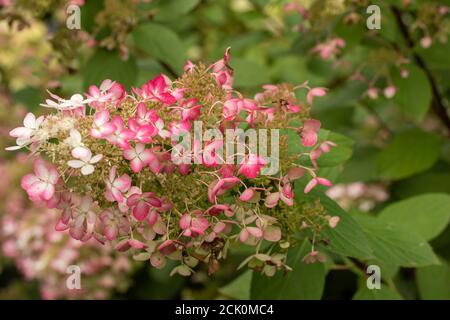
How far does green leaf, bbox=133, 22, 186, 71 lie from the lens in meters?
1.80

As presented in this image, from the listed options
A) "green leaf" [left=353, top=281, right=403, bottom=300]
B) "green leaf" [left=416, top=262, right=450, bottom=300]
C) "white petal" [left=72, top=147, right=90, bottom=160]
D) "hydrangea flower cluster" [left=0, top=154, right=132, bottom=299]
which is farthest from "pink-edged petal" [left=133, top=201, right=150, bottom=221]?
"hydrangea flower cluster" [left=0, top=154, right=132, bottom=299]

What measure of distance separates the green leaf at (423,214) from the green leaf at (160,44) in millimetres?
702

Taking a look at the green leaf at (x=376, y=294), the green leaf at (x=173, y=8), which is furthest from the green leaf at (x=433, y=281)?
the green leaf at (x=173, y=8)

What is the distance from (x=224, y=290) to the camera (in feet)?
5.60

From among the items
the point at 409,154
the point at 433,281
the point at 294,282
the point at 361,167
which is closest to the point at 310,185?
the point at 294,282

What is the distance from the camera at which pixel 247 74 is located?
6.54 feet

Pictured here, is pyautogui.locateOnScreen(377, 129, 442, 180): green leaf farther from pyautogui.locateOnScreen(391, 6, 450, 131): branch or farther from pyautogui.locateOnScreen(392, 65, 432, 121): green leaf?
pyautogui.locateOnScreen(392, 65, 432, 121): green leaf

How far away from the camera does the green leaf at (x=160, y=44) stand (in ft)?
5.90

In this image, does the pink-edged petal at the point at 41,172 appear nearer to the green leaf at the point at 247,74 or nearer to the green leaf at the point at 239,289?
the green leaf at the point at 239,289

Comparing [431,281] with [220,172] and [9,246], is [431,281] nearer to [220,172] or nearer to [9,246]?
[220,172]

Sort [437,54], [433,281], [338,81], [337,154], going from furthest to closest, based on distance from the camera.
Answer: [338,81] → [437,54] → [433,281] → [337,154]

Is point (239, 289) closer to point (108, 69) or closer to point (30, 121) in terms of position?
point (108, 69)

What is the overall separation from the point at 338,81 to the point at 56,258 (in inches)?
52.2
